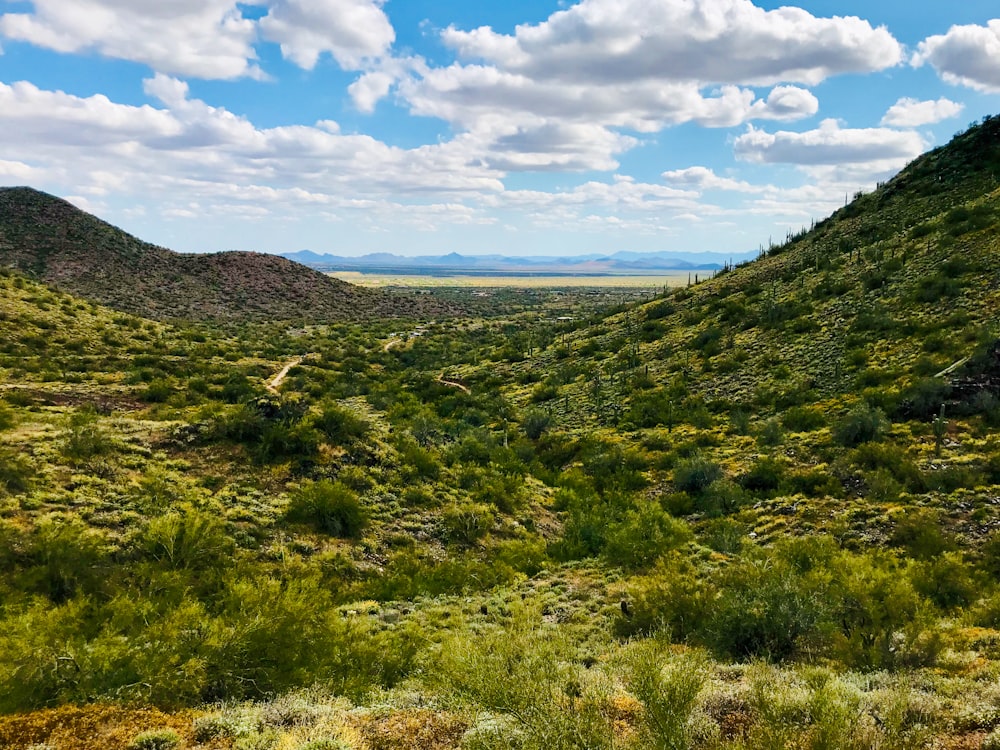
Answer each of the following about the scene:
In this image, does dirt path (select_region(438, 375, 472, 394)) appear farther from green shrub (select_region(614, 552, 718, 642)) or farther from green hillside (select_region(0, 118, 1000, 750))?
green shrub (select_region(614, 552, 718, 642))

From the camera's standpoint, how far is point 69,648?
8836mm

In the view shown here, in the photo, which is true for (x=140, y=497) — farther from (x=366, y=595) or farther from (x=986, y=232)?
(x=986, y=232)

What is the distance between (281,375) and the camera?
45.3 meters

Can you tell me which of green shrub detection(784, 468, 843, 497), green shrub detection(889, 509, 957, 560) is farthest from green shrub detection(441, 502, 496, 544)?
green shrub detection(889, 509, 957, 560)

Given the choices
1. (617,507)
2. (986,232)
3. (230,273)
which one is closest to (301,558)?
(617,507)

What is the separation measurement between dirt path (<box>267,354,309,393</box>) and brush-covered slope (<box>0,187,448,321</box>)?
31.5 m

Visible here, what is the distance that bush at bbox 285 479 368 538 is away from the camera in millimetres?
18266

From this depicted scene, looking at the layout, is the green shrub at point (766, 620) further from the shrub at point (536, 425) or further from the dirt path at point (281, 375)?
the dirt path at point (281, 375)

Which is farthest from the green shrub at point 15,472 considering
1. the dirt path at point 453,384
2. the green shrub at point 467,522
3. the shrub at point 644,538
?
the dirt path at point 453,384

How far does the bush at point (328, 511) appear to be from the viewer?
18.3m

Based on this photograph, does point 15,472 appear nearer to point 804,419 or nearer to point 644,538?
point 644,538

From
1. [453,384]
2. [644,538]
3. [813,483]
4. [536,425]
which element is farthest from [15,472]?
[453,384]

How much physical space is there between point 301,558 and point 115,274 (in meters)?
85.1

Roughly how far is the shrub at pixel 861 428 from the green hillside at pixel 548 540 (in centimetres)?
11
